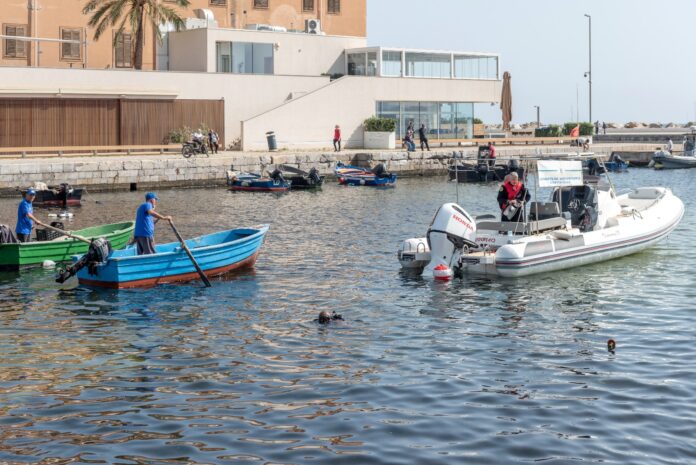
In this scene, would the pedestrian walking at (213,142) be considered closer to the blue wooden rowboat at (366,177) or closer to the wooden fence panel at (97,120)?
the wooden fence panel at (97,120)

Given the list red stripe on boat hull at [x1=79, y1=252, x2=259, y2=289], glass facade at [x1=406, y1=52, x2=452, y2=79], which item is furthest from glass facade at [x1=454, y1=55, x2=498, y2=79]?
red stripe on boat hull at [x1=79, y1=252, x2=259, y2=289]

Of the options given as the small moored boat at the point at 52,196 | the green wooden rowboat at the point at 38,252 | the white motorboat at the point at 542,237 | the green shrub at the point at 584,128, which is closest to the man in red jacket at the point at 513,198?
the white motorboat at the point at 542,237

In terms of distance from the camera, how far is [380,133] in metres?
61.6

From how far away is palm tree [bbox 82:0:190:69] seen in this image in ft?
180

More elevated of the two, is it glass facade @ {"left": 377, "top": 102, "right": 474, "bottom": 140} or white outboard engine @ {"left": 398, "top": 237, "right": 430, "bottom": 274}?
glass facade @ {"left": 377, "top": 102, "right": 474, "bottom": 140}

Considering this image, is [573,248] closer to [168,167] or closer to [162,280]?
[162,280]

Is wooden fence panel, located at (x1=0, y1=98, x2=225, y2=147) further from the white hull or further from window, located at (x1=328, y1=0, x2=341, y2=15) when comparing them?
the white hull

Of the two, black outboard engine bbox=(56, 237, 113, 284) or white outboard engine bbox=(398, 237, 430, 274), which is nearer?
black outboard engine bbox=(56, 237, 113, 284)

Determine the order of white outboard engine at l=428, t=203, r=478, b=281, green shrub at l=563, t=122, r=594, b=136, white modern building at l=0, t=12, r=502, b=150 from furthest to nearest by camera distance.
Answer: green shrub at l=563, t=122, r=594, b=136 → white modern building at l=0, t=12, r=502, b=150 → white outboard engine at l=428, t=203, r=478, b=281

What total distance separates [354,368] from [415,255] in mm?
8539

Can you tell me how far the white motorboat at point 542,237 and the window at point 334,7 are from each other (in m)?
45.3

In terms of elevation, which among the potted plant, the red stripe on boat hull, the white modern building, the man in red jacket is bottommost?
the red stripe on boat hull

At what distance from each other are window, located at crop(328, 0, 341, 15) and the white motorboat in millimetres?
45335

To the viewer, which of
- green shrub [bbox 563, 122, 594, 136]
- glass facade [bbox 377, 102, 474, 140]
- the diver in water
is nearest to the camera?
the diver in water
